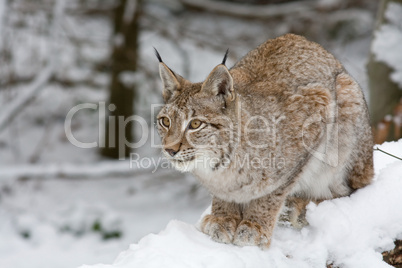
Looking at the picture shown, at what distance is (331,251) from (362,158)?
895 millimetres

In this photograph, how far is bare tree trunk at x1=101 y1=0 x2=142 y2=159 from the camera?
8844 mm

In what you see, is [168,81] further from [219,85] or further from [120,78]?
[120,78]

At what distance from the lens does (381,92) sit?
20.7 ft

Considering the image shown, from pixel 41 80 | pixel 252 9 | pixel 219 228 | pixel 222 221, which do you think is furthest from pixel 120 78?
pixel 219 228

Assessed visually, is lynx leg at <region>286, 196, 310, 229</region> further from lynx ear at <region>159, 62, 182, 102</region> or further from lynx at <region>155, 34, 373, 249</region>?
lynx ear at <region>159, 62, 182, 102</region>

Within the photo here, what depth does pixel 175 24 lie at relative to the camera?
351 inches

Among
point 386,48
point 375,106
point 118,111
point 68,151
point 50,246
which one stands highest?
point 386,48

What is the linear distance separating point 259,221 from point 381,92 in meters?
3.50

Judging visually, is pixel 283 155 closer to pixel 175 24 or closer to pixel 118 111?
pixel 175 24

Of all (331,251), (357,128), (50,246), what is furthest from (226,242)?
(50,246)

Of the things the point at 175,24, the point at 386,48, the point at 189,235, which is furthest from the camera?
the point at 175,24

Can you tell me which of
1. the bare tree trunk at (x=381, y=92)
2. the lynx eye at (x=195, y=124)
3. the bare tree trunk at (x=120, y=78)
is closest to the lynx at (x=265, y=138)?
the lynx eye at (x=195, y=124)

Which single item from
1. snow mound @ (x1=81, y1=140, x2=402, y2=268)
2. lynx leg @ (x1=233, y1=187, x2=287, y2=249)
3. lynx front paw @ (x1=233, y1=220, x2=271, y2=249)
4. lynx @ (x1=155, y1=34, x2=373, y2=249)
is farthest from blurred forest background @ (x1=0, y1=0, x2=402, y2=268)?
lynx front paw @ (x1=233, y1=220, x2=271, y2=249)

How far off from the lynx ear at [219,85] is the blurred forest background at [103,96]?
11.4ft
